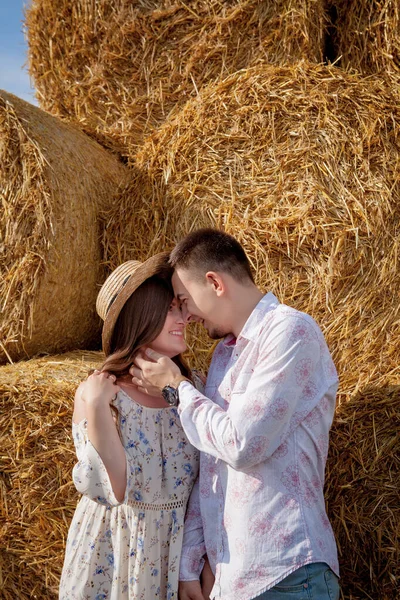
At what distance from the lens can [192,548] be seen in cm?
171

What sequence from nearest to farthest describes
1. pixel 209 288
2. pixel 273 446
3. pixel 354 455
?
pixel 273 446 < pixel 209 288 < pixel 354 455

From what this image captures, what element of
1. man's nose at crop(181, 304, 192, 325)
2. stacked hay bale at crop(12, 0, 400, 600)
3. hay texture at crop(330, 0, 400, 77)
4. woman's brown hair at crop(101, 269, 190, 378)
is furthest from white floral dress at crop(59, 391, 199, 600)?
hay texture at crop(330, 0, 400, 77)

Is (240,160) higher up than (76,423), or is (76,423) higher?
(240,160)

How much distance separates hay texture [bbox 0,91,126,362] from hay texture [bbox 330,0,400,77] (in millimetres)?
1156

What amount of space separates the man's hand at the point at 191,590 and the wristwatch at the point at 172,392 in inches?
17.2

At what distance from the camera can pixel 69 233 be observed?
243cm

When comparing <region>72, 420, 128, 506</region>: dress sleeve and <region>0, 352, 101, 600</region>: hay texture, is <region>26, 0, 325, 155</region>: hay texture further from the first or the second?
<region>72, 420, 128, 506</region>: dress sleeve

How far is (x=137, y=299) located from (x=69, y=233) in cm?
65

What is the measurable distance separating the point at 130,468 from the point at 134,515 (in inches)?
4.6

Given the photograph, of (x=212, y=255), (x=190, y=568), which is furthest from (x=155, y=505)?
(x=212, y=255)

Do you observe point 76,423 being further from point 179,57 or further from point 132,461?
point 179,57


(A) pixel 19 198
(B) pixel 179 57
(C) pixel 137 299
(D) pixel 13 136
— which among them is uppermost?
(B) pixel 179 57

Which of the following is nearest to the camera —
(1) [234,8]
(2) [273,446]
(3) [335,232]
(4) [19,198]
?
(2) [273,446]

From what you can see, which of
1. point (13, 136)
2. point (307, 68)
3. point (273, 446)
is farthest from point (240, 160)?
point (273, 446)
